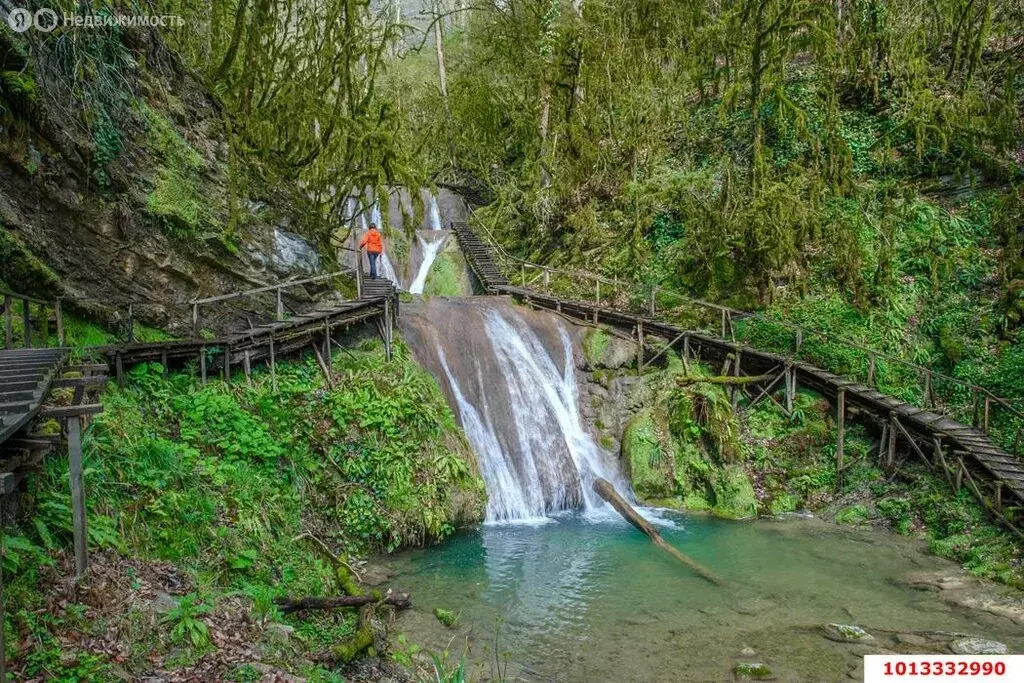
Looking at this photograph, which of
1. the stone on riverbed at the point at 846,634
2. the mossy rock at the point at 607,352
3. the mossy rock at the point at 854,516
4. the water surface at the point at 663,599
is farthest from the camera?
the mossy rock at the point at 607,352

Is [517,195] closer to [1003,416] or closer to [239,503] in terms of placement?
[1003,416]

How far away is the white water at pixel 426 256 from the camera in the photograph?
21641 mm

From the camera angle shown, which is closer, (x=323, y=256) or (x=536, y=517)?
(x=536, y=517)

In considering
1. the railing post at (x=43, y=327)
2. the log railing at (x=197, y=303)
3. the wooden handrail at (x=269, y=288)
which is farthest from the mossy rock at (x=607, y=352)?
the railing post at (x=43, y=327)

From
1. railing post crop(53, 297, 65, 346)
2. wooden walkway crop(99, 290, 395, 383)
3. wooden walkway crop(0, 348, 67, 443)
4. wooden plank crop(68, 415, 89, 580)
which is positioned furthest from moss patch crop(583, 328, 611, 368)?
wooden plank crop(68, 415, 89, 580)

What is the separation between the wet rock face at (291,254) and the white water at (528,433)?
335 cm

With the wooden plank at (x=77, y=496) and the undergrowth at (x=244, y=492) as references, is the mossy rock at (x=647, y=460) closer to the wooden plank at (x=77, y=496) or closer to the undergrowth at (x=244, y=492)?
the undergrowth at (x=244, y=492)

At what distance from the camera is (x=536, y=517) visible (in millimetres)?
12656

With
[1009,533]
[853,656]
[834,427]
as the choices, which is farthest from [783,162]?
[853,656]

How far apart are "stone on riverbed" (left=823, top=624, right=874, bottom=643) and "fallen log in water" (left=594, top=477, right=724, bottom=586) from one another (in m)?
1.70

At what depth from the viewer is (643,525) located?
11328 millimetres

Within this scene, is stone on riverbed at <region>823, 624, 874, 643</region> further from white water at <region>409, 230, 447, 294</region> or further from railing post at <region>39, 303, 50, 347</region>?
white water at <region>409, 230, 447, 294</region>

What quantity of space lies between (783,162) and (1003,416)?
1008 cm

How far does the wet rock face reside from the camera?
13.1 m
